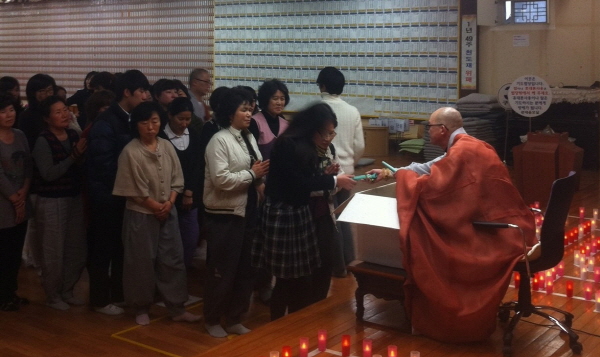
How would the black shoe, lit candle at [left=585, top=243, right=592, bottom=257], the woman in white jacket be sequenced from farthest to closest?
lit candle at [left=585, top=243, right=592, bottom=257], the black shoe, the woman in white jacket

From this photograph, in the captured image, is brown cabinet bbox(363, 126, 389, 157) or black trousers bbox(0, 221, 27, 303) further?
brown cabinet bbox(363, 126, 389, 157)

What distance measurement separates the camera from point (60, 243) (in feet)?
16.5

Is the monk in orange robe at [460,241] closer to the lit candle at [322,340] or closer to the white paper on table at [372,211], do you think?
the white paper on table at [372,211]

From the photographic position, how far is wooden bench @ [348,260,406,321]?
166 inches

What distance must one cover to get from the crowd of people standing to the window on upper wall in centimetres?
493

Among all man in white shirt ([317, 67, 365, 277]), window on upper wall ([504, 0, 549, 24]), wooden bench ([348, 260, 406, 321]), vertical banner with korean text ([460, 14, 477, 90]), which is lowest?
wooden bench ([348, 260, 406, 321])

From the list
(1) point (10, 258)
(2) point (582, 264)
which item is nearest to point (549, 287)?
(2) point (582, 264)

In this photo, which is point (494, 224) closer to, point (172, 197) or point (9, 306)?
point (172, 197)

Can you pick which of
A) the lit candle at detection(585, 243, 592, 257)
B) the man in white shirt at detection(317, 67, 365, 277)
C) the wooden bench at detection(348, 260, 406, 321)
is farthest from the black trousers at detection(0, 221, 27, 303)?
the lit candle at detection(585, 243, 592, 257)

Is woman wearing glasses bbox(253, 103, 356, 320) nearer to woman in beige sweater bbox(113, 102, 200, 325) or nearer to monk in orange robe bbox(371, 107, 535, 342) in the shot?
monk in orange robe bbox(371, 107, 535, 342)

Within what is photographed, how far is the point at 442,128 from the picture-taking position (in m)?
4.30

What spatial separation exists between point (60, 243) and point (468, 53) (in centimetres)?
653

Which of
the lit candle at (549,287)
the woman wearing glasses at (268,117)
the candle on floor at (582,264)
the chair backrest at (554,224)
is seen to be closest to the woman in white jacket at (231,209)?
the woman wearing glasses at (268,117)

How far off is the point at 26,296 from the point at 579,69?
7029 millimetres
